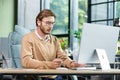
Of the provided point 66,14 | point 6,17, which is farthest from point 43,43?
point 6,17

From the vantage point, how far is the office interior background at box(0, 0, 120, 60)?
5.70 m

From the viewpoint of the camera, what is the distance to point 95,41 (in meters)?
2.33

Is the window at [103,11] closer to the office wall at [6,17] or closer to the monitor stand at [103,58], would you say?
the office wall at [6,17]

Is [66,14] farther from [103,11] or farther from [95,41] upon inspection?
[95,41]

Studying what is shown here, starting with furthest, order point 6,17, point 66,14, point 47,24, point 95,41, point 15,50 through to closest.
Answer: point 6,17 → point 66,14 → point 15,50 → point 47,24 → point 95,41

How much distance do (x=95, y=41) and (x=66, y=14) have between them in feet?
14.1

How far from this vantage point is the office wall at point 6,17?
699 centimetres

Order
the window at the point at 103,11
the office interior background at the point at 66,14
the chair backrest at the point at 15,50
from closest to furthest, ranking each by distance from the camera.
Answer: the chair backrest at the point at 15,50, the window at the point at 103,11, the office interior background at the point at 66,14

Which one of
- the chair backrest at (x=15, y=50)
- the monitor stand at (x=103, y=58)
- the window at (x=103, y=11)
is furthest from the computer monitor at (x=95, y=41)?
the window at (x=103, y=11)

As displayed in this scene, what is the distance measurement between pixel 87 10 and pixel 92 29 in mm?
3908

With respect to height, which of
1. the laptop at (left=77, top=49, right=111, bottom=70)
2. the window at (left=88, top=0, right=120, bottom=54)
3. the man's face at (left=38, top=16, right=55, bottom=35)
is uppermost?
the window at (left=88, top=0, right=120, bottom=54)

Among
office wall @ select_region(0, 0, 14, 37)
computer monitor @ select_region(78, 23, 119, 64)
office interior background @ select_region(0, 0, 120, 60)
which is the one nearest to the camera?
computer monitor @ select_region(78, 23, 119, 64)

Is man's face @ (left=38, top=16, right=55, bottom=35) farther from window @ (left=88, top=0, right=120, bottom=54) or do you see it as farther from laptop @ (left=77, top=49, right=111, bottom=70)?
window @ (left=88, top=0, right=120, bottom=54)

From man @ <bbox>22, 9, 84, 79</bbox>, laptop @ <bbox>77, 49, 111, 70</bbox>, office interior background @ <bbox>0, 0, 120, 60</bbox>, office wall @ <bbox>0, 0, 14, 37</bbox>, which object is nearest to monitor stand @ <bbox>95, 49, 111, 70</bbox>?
laptop @ <bbox>77, 49, 111, 70</bbox>
